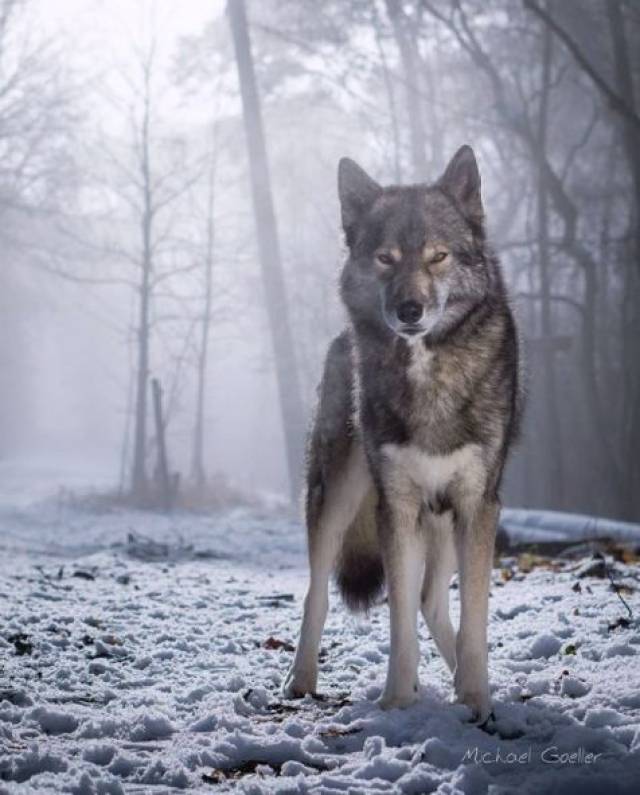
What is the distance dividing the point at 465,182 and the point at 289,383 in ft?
40.6

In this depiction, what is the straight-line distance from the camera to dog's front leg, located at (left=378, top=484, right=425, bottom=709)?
11.3 feet

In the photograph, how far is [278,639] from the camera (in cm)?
485

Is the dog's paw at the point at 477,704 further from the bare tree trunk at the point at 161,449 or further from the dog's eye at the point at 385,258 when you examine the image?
the bare tree trunk at the point at 161,449

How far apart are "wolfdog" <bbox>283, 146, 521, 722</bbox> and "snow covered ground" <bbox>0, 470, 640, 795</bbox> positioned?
274 millimetres

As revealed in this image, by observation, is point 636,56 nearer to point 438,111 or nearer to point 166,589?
point 438,111

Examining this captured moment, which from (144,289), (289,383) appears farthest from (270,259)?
(144,289)

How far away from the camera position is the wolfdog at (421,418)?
3.47 m

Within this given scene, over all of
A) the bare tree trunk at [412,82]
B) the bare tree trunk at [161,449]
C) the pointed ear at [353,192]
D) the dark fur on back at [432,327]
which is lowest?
the bare tree trunk at [161,449]

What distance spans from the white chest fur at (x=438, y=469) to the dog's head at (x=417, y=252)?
1.55 ft

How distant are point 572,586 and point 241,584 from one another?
8.56 ft

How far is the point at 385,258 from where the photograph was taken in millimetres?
3635

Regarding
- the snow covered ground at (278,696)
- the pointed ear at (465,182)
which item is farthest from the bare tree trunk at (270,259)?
the pointed ear at (465,182)

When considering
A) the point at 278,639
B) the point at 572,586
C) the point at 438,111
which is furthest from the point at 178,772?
the point at 438,111

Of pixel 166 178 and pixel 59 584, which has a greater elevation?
pixel 166 178
